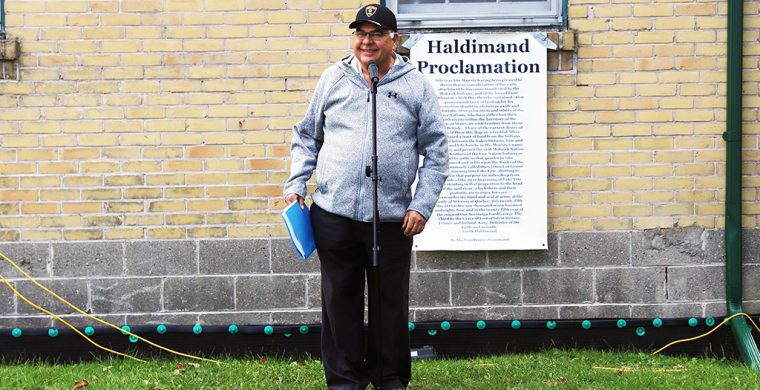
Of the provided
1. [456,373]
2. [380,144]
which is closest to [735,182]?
[456,373]

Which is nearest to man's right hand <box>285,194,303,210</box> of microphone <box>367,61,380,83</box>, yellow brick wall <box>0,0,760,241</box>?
microphone <box>367,61,380,83</box>

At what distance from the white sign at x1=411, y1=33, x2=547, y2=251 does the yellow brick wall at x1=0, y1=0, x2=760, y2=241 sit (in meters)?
0.16

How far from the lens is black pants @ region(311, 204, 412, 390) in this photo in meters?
4.96

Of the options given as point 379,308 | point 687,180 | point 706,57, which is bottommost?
point 379,308

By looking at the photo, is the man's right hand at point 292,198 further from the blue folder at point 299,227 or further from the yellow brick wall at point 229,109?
the yellow brick wall at point 229,109

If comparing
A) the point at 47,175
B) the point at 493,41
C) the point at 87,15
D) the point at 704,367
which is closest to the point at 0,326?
the point at 47,175

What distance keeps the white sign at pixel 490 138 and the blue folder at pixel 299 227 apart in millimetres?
1800


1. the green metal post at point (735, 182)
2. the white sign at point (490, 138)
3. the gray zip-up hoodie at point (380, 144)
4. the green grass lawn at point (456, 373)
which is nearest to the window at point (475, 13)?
the white sign at point (490, 138)

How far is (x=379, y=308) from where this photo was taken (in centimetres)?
502

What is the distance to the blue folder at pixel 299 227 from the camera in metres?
4.84

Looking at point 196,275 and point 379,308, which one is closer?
point 379,308

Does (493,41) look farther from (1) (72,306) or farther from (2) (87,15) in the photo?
(1) (72,306)

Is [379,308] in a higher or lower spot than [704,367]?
higher

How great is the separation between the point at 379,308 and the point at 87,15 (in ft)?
9.63
